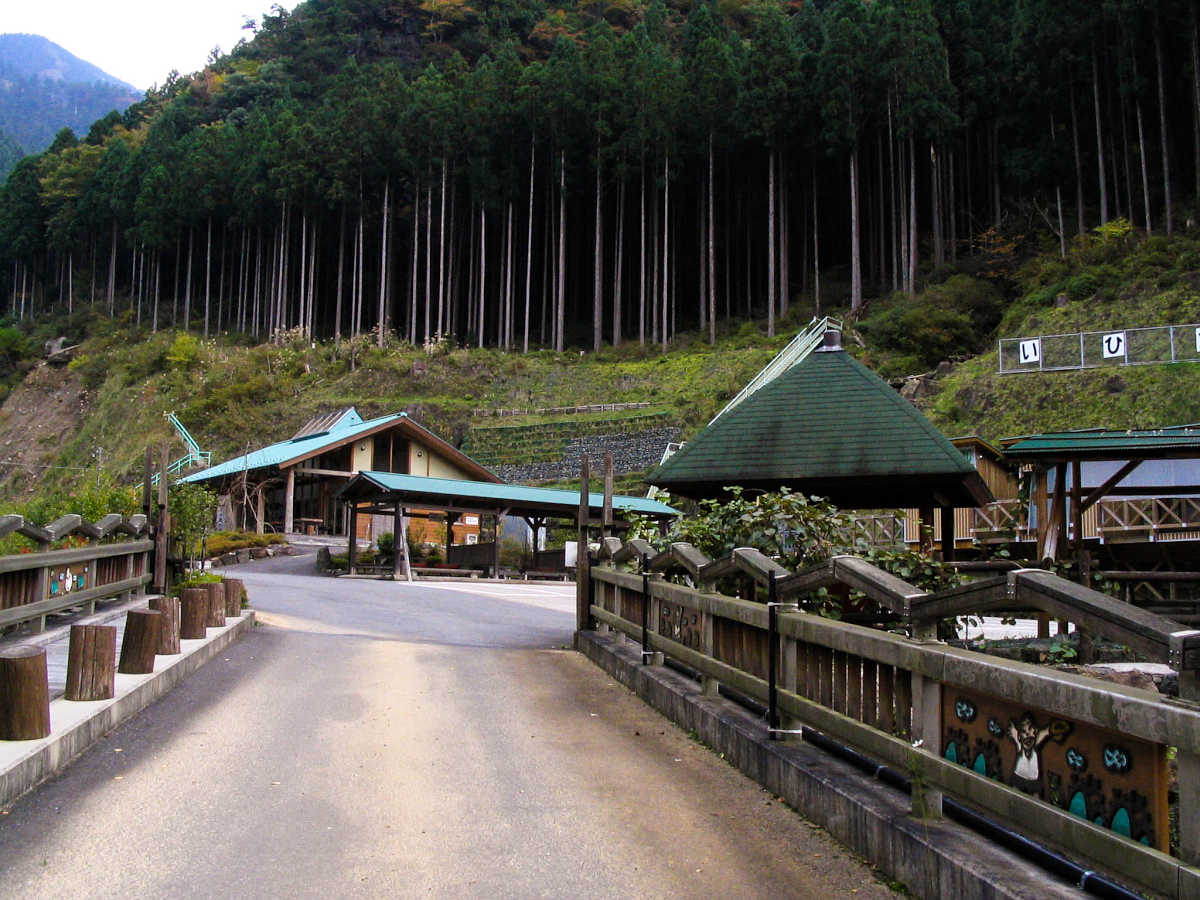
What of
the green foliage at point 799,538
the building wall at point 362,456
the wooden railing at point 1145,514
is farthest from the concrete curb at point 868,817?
the building wall at point 362,456

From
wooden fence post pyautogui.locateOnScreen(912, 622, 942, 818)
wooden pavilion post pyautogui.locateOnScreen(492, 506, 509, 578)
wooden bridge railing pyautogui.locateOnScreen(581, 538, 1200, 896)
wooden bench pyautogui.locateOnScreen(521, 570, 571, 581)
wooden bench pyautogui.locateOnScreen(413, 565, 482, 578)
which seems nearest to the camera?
wooden bridge railing pyautogui.locateOnScreen(581, 538, 1200, 896)

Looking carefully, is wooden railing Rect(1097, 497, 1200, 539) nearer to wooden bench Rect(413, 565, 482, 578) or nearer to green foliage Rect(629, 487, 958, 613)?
green foliage Rect(629, 487, 958, 613)

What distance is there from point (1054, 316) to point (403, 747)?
36595 millimetres

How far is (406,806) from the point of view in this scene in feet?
19.3

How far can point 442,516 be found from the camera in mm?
38688

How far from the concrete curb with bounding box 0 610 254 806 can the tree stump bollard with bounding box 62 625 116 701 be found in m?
0.08

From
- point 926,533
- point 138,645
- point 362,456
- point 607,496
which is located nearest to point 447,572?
point 362,456

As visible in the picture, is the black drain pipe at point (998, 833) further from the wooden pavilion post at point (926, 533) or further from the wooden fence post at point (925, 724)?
the wooden pavilion post at point (926, 533)

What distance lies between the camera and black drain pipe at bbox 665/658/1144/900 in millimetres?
3488

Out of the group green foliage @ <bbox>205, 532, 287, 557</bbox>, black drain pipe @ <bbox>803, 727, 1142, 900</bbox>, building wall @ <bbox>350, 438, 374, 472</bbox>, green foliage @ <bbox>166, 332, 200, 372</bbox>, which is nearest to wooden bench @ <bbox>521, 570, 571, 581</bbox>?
green foliage @ <bbox>205, 532, 287, 557</bbox>

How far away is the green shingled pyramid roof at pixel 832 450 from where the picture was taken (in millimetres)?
11359

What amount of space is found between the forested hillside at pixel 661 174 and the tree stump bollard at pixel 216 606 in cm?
4125

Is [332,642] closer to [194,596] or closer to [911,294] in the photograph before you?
[194,596]

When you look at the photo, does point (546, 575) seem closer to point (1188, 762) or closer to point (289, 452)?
point (289, 452)
